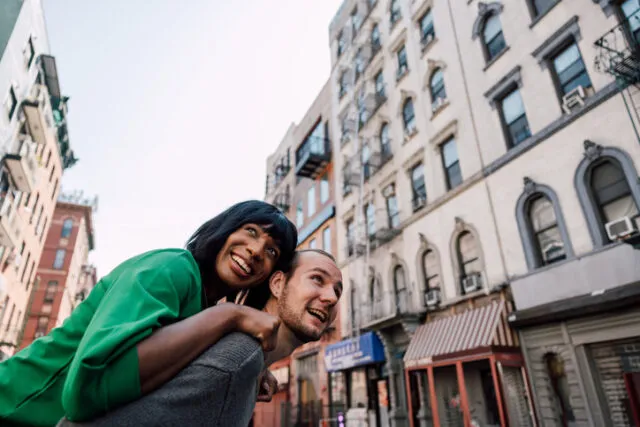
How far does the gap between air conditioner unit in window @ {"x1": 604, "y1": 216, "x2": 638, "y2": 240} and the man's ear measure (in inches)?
398

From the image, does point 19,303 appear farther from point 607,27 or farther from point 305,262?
point 607,27

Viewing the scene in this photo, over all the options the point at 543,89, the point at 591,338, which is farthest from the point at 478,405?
the point at 543,89

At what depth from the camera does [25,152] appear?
22.0 metres

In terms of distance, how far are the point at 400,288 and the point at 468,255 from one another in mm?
4060

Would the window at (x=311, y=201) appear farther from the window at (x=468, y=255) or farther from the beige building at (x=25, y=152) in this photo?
the beige building at (x=25, y=152)

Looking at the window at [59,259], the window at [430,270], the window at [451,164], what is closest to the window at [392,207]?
the window at [430,270]

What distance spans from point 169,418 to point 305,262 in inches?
51.1

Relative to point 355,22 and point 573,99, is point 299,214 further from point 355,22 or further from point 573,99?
point 573,99

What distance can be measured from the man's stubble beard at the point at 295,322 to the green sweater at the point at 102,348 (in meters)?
0.67

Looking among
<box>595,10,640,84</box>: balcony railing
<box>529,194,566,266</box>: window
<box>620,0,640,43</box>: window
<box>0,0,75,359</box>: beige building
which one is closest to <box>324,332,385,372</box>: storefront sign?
<box>529,194,566,266</box>: window

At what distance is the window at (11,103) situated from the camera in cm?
1938

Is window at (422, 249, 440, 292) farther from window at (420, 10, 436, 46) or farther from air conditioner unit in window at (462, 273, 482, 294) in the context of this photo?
window at (420, 10, 436, 46)

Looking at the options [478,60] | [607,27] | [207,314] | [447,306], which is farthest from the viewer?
[478,60]

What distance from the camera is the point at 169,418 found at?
105cm
